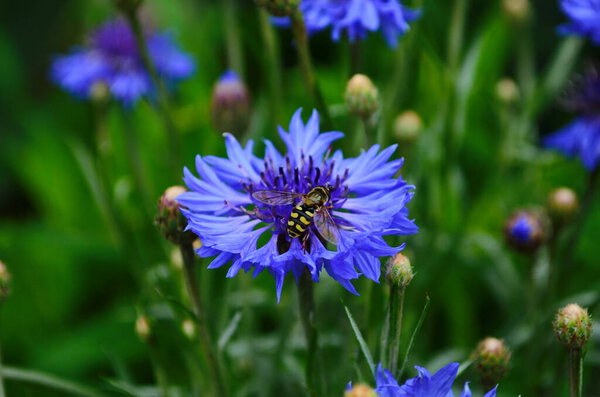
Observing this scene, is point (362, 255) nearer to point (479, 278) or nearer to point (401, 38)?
point (401, 38)

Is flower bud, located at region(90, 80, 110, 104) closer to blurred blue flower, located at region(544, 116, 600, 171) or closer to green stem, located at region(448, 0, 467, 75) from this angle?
green stem, located at region(448, 0, 467, 75)

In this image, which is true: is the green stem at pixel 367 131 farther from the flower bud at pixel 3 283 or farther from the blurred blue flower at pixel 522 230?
the flower bud at pixel 3 283

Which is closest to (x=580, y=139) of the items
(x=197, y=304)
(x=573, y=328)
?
(x=573, y=328)

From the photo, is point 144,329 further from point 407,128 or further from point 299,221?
point 407,128

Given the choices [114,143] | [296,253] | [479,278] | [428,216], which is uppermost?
[296,253]

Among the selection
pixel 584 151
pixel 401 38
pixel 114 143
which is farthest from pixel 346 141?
pixel 114 143

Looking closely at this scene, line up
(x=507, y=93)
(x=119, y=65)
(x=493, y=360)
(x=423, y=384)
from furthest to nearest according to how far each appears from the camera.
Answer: (x=119, y=65), (x=507, y=93), (x=493, y=360), (x=423, y=384)

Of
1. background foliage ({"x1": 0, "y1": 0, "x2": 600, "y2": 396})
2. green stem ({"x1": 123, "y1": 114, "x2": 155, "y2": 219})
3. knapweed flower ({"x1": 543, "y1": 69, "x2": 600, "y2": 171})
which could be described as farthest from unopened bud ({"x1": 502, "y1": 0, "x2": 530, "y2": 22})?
green stem ({"x1": 123, "y1": 114, "x2": 155, "y2": 219})
